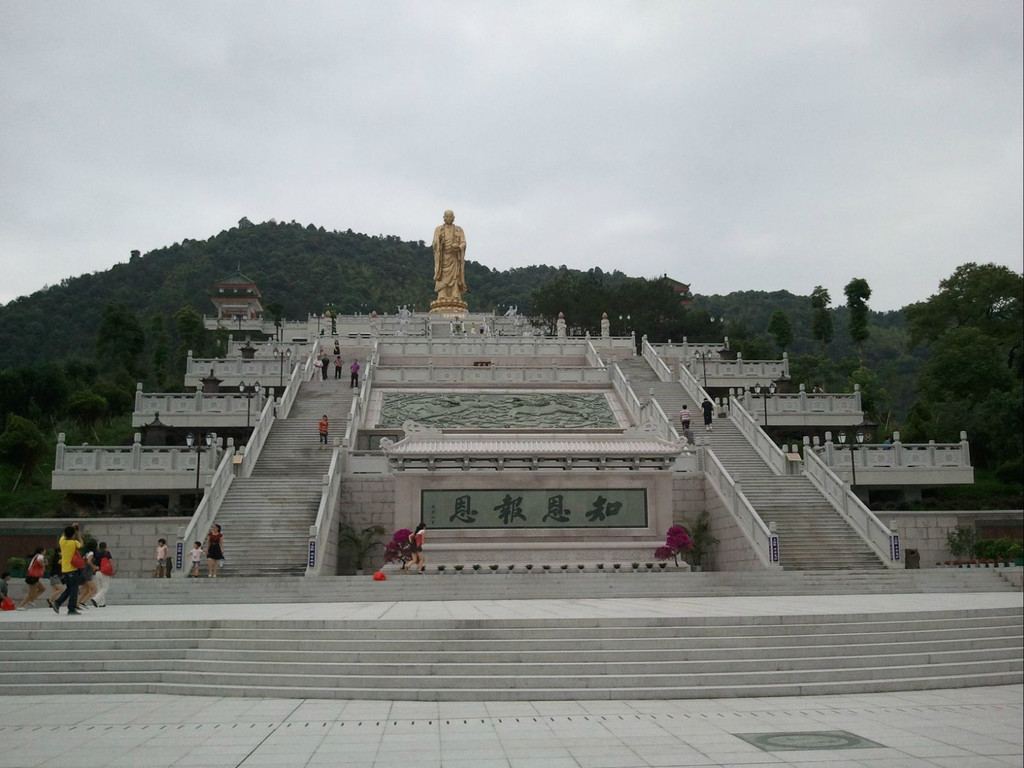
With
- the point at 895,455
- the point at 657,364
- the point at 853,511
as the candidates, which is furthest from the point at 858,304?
the point at 853,511

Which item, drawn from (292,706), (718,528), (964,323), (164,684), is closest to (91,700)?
(164,684)

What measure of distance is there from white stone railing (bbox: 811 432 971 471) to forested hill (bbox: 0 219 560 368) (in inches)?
2178

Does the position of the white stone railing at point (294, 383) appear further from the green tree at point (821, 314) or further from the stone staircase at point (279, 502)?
the green tree at point (821, 314)

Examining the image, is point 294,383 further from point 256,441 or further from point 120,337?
point 120,337

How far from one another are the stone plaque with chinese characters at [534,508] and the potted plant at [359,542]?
5.60 ft

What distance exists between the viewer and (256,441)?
25.7 m

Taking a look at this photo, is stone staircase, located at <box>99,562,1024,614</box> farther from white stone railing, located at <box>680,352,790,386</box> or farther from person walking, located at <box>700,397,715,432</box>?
white stone railing, located at <box>680,352,790,386</box>

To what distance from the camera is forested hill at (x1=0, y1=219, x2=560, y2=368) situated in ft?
236

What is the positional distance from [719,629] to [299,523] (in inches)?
503

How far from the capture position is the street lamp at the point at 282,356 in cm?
3606

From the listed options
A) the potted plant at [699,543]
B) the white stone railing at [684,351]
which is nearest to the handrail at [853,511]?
the potted plant at [699,543]

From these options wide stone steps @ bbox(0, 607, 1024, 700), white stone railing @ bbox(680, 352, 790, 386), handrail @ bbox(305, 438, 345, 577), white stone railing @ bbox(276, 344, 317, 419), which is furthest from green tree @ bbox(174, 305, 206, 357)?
wide stone steps @ bbox(0, 607, 1024, 700)

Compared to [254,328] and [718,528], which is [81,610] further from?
[254,328]

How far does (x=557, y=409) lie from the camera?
99.7 feet
